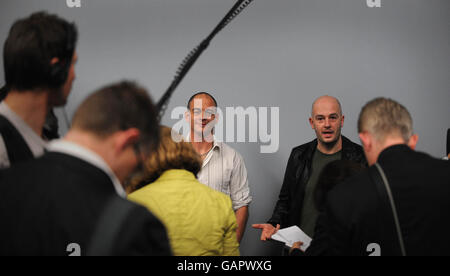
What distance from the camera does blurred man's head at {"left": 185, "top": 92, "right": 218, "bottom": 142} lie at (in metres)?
2.32

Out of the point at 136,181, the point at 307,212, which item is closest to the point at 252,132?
the point at 307,212

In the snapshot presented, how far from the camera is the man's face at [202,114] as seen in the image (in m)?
2.32

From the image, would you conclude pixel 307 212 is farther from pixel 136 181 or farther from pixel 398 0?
pixel 398 0

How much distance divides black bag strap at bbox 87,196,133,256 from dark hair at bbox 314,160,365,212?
0.83m

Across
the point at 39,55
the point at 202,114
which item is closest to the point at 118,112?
the point at 39,55

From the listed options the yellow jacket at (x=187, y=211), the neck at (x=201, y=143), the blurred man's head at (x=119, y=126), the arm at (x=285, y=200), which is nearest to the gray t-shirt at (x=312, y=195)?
the arm at (x=285, y=200)

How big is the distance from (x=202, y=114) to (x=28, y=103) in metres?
1.35

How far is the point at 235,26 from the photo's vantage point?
2.80 m

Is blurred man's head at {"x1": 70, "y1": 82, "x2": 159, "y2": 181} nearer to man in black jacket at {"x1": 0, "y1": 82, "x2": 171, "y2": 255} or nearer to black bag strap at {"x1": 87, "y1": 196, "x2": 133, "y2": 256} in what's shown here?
man in black jacket at {"x1": 0, "y1": 82, "x2": 171, "y2": 255}

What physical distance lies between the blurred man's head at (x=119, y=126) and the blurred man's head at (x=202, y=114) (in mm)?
1487

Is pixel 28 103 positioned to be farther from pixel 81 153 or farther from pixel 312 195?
pixel 312 195

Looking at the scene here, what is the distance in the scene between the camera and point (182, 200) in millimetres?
1191

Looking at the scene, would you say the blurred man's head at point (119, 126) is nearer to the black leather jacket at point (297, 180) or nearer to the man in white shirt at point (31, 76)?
the man in white shirt at point (31, 76)
